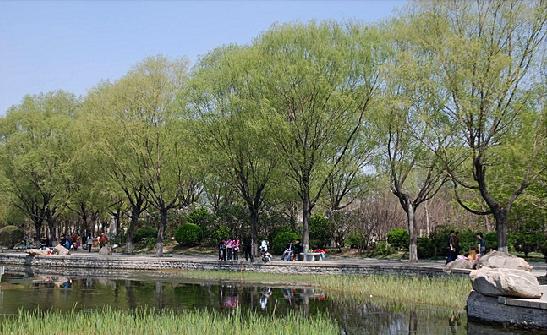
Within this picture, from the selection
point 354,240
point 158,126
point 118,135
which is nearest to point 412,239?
point 354,240

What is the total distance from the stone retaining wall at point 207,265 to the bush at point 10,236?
23.9 metres

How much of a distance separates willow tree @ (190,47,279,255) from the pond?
32.8ft

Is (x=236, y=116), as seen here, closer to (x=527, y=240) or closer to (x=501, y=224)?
(x=501, y=224)

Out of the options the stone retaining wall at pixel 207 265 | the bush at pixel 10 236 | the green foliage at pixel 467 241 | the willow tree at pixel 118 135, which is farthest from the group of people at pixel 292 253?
the bush at pixel 10 236

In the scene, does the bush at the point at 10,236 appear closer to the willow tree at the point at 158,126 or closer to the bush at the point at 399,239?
the willow tree at the point at 158,126

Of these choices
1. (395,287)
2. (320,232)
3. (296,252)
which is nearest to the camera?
(395,287)

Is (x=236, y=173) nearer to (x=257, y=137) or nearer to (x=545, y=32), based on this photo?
(x=257, y=137)

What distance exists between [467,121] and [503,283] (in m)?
14.0

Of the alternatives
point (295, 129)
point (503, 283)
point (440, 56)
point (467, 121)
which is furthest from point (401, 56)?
point (503, 283)

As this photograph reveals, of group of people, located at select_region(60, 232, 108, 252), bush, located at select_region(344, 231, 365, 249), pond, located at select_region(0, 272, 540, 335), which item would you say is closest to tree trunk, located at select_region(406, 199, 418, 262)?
bush, located at select_region(344, 231, 365, 249)

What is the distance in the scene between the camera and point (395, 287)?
21.6 metres

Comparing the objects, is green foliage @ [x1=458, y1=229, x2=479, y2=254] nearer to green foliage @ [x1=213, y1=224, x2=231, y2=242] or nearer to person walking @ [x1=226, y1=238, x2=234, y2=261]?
person walking @ [x1=226, y1=238, x2=234, y2=261]

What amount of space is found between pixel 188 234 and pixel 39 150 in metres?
15.1

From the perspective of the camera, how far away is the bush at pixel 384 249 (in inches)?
1610
